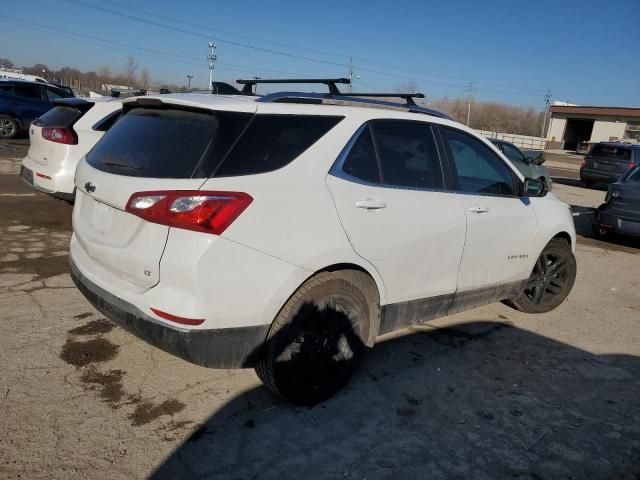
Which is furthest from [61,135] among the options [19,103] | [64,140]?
[19,103]

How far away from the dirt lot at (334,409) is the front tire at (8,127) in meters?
13.9

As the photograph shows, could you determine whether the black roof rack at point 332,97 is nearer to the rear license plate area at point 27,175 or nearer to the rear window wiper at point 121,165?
the rear window wiper at point 121,165

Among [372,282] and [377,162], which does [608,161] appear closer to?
[377,162]

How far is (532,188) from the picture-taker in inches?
173

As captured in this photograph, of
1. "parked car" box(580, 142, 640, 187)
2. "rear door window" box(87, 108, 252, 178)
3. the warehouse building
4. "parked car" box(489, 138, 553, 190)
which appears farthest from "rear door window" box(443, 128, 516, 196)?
the warehouse building

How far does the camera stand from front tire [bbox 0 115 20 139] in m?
15.9

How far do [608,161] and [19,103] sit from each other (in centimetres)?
1967

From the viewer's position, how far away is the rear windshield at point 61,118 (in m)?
6.72

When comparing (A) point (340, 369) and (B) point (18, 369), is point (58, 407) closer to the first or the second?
(B) point (18, 369)

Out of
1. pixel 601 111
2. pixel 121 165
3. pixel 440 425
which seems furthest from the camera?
pixel 601 111

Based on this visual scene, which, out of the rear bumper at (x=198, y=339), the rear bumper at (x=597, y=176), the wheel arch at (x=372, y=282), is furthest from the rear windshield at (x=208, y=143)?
the rear bumper at (x=597, y=176)

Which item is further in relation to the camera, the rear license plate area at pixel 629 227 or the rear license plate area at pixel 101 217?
the rear license plate area at pixel 629 227

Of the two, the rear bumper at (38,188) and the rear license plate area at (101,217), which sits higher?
the rear license plate area at (101,217)

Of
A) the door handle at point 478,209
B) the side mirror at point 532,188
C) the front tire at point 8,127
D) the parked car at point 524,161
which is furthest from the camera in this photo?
the front tire at point 8,127
